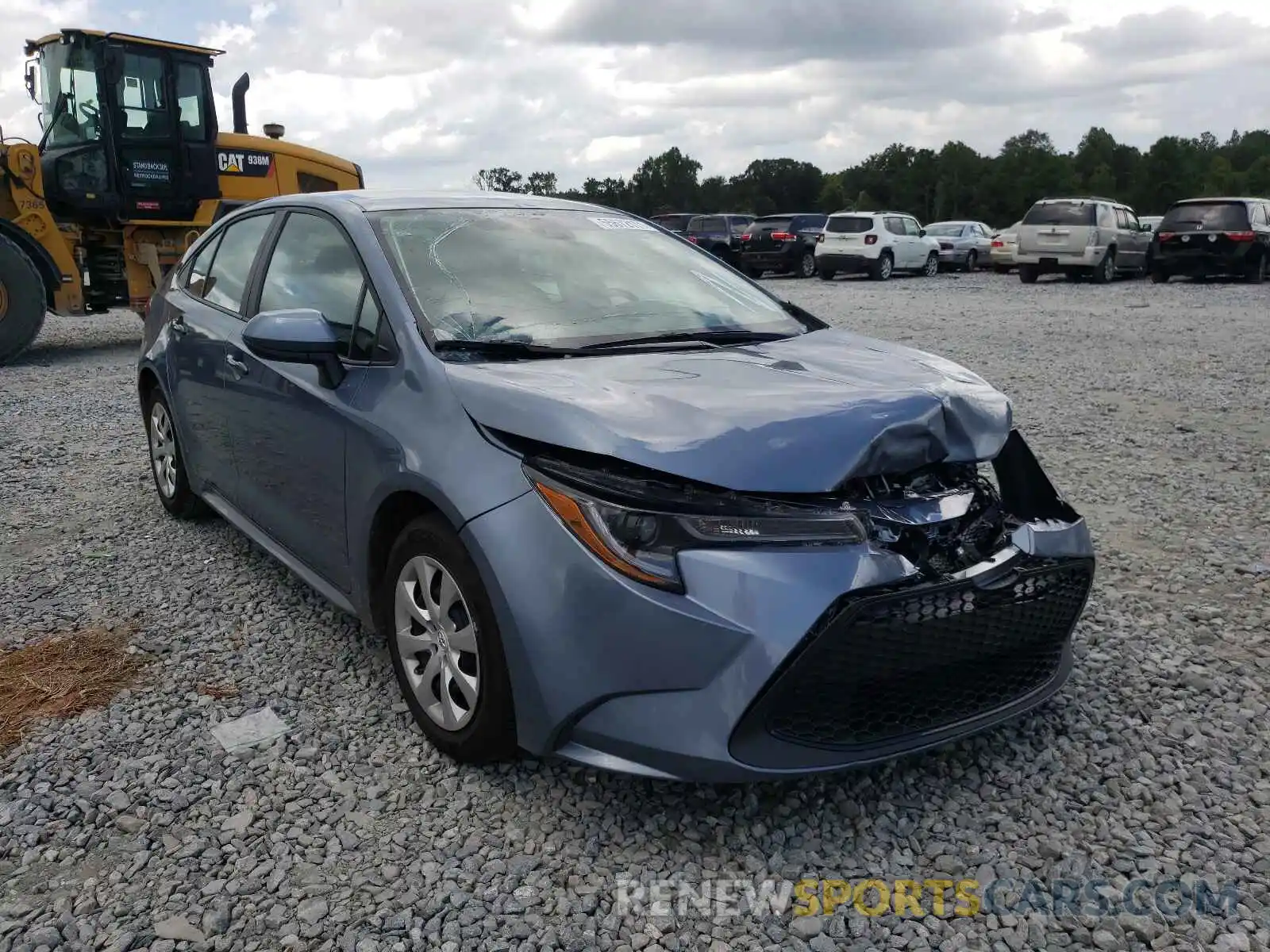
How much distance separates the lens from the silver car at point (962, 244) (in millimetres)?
28531

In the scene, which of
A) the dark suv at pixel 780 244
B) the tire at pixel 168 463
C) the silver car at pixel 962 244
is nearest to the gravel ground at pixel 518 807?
the tire at pixel 168 463

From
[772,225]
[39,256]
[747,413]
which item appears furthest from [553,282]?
[772,225]

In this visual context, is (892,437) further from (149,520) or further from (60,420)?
(60,420)

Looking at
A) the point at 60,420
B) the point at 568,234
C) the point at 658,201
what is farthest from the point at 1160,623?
the point at 658,201

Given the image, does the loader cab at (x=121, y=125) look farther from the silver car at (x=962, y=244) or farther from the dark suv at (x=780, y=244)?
the silver car at (x=962, y=244)

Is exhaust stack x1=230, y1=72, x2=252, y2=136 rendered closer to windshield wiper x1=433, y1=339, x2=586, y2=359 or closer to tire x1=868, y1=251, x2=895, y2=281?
windshield wiper x1=433, y1=339, x2=586, y2=359

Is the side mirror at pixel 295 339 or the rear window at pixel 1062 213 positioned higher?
the rear window at pixel 1062 213

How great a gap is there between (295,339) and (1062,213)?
22.4 m

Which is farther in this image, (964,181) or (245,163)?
(964,181)

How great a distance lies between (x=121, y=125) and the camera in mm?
11648

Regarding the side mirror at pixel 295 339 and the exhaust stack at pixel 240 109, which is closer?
the side mirror at pixel 295 339

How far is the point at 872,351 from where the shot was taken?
3.46 meters

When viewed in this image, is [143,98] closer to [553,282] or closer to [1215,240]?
[553,282]

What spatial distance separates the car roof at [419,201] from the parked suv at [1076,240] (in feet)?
65.9
